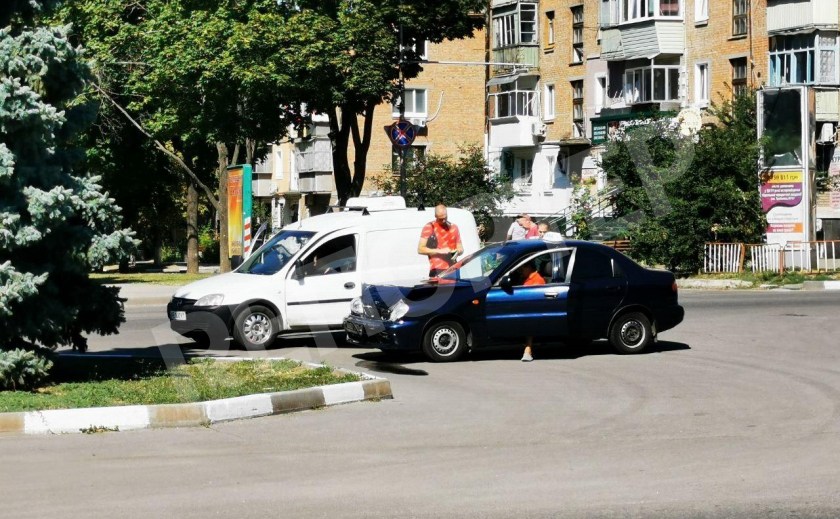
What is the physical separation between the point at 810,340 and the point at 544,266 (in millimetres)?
4405

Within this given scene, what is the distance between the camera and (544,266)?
16.4 m

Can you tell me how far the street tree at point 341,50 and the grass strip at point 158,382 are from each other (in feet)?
66.9

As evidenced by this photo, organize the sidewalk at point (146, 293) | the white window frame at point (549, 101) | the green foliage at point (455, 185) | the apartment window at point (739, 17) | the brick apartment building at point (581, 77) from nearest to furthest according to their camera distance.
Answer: the sidewalk at point (146, 293) → the green foliage at point (455, 185) → the brick apartment building at point (581, 77) → the apartment window at point (739, 17) → the white window frame at point (549, 101)

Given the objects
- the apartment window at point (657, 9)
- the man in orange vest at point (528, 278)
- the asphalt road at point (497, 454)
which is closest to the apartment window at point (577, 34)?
the apartment window at point (657, 9)

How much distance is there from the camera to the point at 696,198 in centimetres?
3622

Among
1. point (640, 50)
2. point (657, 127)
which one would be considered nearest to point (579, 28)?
point (640, 50)

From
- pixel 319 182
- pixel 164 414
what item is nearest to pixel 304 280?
pixel 164 414

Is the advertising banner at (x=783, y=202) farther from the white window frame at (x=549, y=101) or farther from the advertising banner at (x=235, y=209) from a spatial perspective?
the white window frame at (x=549, y=101)

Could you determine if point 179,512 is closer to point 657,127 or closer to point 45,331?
point 45,331

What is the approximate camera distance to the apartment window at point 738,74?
4764 cm

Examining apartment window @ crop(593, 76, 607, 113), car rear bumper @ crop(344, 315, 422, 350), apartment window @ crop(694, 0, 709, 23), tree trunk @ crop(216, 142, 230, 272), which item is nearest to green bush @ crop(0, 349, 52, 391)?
car rear bumper @ crop(344, 315, 422, 350)

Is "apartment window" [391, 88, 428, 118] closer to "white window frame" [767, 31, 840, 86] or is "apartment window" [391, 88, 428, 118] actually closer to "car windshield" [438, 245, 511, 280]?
"white window frame" [767, 31, 840, 86]

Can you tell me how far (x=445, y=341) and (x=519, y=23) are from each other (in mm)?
45229

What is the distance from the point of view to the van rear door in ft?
58.4
